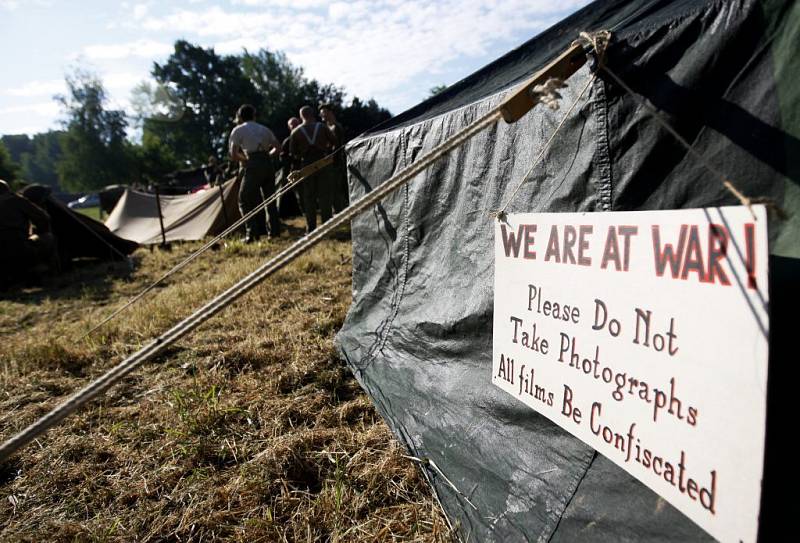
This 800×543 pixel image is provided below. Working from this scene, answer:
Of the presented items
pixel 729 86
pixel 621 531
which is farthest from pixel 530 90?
pixel 621 531

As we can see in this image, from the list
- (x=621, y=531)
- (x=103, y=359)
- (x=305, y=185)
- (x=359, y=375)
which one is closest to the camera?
(x=621, y=531)

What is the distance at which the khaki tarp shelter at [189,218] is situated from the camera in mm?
7383

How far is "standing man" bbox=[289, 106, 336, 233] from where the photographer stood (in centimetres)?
637

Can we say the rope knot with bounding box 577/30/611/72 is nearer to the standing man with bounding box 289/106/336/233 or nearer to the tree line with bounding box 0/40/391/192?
the standing man with bounding box 289/106/336/233

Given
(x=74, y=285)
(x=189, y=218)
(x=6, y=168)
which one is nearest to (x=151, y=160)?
(x=6, y=168)

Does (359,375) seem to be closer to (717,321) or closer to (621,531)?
(621,531)

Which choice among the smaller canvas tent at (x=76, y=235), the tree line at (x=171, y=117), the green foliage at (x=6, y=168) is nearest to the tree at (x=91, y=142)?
the tree line at (x=171, y=117)

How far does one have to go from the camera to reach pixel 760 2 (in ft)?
2.78

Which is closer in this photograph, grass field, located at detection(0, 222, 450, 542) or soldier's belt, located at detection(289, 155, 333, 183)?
grass field, located at detection(0, 222, 450, 542)

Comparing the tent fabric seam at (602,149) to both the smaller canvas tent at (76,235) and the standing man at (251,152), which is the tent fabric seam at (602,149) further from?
the smaller canvas tent at (76,235)

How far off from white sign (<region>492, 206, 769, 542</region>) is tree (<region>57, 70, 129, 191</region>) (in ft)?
176

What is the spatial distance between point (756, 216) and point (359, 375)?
6.00ft

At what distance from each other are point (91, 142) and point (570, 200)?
57.9 meters

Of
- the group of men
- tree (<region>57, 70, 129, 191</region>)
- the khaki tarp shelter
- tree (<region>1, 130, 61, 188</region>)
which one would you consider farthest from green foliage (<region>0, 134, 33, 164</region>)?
the group of men
